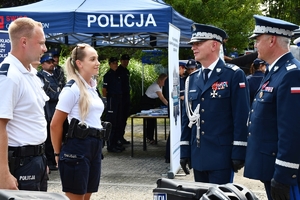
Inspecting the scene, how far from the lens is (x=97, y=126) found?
16.0ft

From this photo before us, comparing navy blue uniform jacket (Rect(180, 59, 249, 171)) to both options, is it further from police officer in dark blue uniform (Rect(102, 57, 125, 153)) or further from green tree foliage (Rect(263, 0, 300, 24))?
green tree foliage (Rect(263, 0, 300, 24))

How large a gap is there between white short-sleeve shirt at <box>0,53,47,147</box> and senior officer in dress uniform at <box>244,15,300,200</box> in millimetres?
1668

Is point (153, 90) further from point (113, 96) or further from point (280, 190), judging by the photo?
point (280, 190)

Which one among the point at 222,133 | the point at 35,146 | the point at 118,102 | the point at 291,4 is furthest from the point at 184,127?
the point at 291,4

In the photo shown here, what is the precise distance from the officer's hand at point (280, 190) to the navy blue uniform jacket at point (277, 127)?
1.4 inches

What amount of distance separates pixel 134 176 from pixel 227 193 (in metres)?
6.33

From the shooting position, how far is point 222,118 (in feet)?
15.5

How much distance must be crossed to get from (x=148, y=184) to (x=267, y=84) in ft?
14.9

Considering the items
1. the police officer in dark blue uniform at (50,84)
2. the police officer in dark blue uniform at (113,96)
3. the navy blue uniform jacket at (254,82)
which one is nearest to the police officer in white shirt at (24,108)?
the police officer in dark blue uniform at (50,84)

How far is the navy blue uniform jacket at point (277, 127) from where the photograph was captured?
3.77 m

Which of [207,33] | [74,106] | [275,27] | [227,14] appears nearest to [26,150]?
[74,106]

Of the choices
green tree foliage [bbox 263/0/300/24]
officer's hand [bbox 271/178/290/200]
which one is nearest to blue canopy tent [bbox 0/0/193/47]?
officer's hand [bbox 271/178/290/200]

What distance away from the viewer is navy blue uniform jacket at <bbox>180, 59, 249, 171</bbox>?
4605mm

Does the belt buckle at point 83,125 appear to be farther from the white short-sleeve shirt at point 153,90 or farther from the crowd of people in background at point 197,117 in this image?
the white short-sleeve shirt at point 153,90
